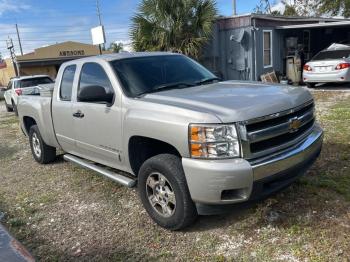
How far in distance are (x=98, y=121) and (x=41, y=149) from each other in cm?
261

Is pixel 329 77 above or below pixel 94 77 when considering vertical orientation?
below

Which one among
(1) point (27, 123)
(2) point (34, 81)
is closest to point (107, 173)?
(1) point (27, 123)

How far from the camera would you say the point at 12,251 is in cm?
216

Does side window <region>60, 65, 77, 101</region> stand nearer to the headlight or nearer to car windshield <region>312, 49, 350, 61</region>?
the headlight

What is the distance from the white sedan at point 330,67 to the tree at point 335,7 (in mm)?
15384

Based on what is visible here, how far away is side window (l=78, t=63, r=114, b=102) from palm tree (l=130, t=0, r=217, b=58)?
10.1 meters

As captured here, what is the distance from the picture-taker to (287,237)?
3.52 meters

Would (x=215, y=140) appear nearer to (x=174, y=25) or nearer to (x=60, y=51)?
(x=174, y=25)

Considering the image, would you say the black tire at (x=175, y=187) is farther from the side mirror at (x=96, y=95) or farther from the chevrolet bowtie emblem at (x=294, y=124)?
the chevrolet bowtie emblem at (x=294, y=124)

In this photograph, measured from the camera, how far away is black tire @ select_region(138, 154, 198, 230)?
3.50 m

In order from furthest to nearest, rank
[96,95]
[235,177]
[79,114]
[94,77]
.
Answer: [79,114] < [94,77] < [96,95] < [235,177]

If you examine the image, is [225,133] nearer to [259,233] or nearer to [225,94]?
[225,94]

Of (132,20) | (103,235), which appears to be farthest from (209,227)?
(132,20)

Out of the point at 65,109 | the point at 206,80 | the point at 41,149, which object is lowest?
the point at 41,149
